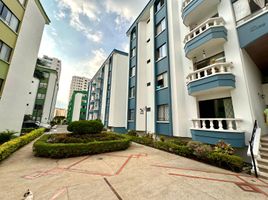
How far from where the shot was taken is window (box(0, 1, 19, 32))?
35.6 ft

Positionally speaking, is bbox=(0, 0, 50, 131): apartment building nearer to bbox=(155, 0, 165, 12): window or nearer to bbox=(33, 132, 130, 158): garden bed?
bbox=(33, 132, 130, 158): garden bed

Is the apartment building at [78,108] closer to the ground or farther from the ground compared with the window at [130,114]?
farther from the ground

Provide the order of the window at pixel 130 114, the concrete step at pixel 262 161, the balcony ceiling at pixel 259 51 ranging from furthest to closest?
the window at pixel 130 114, the balcony ceiling at pixel 259 51, the concrete step at pixel 262 161

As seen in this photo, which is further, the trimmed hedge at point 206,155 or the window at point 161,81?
the window at point 161,81

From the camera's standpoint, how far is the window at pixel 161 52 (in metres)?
13.7

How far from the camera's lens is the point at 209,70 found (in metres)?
9.46

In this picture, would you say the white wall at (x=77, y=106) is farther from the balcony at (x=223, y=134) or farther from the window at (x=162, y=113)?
the balcony at (x=223, y=134)

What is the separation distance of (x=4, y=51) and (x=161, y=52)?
15253mm

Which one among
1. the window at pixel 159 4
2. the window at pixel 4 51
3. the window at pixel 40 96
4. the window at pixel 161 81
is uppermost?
the window at pixel 159 4

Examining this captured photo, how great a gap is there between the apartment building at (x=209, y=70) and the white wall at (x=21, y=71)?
13.8m

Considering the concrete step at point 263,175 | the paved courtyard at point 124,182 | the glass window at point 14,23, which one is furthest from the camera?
the glass window at point 14,23

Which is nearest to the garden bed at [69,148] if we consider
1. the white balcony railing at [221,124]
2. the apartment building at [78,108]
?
the white balcony railing at [221,124]

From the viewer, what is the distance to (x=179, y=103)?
11.2m

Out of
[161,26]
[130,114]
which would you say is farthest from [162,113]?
[161,26]
